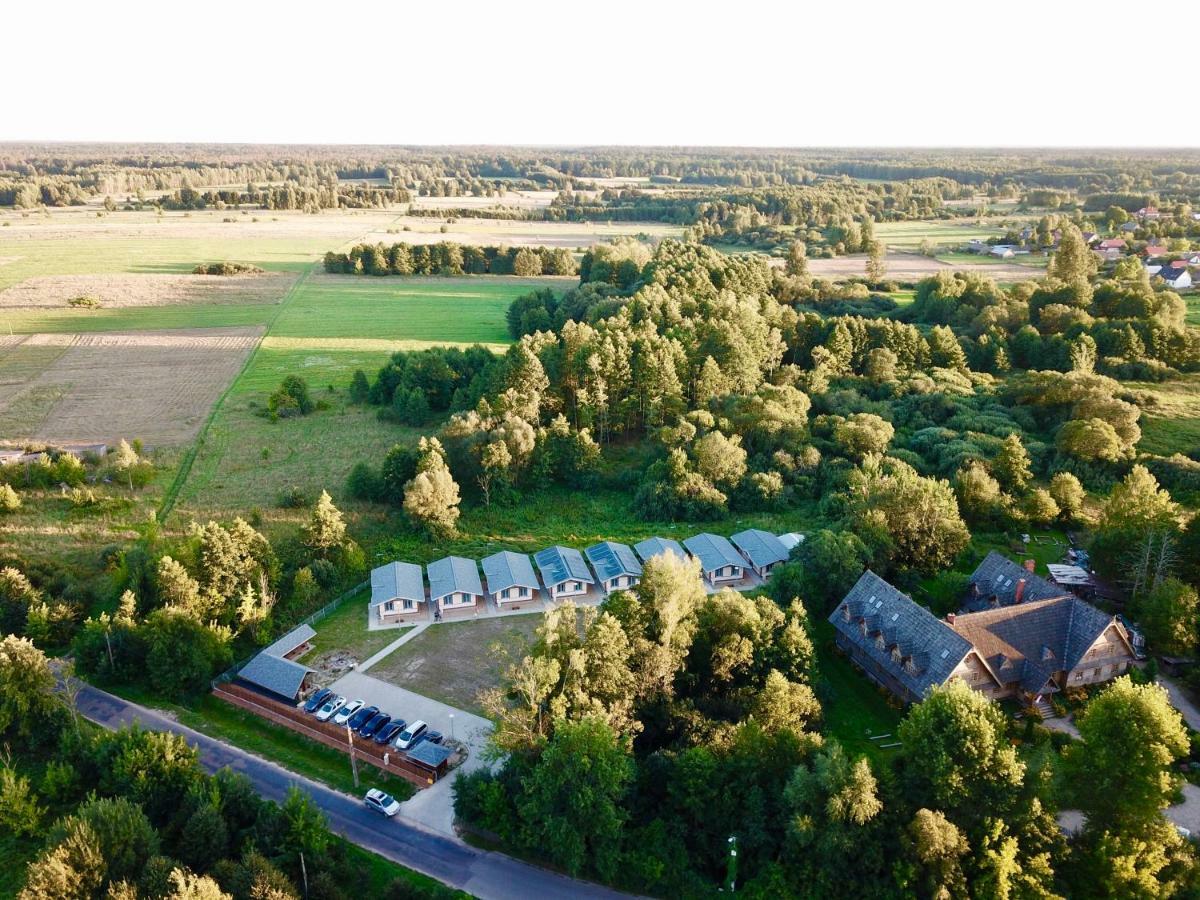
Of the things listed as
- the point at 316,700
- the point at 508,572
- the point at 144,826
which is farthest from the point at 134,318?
the point at 144,826

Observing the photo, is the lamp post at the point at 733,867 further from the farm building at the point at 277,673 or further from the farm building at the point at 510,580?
the farm building at the point at 277,673

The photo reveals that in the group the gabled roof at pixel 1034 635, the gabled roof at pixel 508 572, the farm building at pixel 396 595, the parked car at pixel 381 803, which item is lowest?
the parked car at pixel 381 803

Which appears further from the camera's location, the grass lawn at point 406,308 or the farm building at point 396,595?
the grass lawn at point 406,308

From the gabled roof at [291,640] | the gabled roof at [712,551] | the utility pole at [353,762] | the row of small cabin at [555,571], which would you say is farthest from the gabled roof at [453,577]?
the gabled roof at [712,551]

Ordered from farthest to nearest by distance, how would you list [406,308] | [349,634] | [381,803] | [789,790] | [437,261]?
[437,261], [406,308], [349,634], [381,803], [789,790]

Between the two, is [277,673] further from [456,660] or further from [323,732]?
[456,660]

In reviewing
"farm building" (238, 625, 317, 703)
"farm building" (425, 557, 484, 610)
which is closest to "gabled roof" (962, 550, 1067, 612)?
"farm building" (425, 557, 484, 610)

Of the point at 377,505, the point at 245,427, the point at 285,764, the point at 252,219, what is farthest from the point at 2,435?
the point at 252,219

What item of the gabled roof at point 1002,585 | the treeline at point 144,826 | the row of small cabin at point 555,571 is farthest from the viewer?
the row of small cabin at point 555,571
